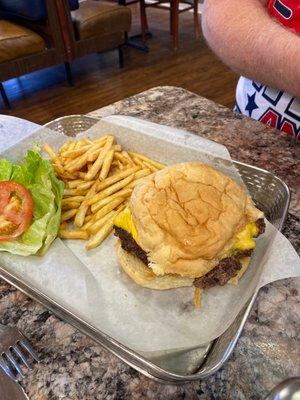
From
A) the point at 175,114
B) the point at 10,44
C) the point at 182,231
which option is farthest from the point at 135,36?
the point at 182,231

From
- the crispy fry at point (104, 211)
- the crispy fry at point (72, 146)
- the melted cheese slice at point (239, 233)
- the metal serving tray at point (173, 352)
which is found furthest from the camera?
the crispy fry at point (72, 146)

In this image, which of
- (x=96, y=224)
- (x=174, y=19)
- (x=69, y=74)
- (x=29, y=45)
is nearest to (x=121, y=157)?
(x=96, y=224)

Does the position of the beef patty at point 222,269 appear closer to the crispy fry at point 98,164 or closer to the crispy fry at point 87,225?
the crispy fry at point 87,225

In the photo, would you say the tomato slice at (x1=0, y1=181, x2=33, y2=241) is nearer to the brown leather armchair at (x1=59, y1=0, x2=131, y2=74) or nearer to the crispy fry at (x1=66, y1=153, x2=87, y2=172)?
the crispy fry at (x1=66, y1=153, x2=87, y2=172)

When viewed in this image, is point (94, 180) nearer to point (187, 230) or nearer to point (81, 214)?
point (81, 214)

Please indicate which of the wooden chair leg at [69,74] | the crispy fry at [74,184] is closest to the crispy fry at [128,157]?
the crispy fry at [74,184]

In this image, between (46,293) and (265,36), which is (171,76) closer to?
(265,36)

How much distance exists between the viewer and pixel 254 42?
128cm

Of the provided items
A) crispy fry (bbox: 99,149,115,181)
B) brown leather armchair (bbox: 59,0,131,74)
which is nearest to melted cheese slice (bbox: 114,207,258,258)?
crispy fry (bbox: 99,149,115,181)

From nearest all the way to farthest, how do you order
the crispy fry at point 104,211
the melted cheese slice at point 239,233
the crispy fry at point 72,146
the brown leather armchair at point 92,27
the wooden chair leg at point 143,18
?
the melted cheese slice at point 239,233, the crispy fry at point 104,211, the crispy fry at point 72,146, the brown leather armchair at point 92,27, the wooden chair leg at point 143,18

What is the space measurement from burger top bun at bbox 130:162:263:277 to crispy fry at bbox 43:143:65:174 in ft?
1.43

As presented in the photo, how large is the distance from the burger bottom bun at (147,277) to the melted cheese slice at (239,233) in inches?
3.7

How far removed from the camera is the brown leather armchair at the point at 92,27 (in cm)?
440

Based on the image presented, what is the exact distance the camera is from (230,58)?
1395 millimetres
